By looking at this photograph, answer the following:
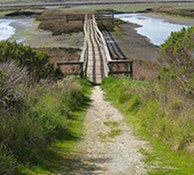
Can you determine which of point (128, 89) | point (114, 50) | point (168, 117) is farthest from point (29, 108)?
point (114, 50)

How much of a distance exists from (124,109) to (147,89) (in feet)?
3.13

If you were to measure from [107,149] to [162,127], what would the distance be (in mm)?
1526

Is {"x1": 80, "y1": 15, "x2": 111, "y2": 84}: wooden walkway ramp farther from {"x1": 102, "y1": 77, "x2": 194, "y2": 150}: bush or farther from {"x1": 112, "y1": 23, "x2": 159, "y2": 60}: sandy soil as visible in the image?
{"x1": 102, "y1": 77, "x2": 194, "y2": 150}: bush

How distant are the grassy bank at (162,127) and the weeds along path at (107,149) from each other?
258mm

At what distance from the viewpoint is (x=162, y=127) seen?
11.3 m

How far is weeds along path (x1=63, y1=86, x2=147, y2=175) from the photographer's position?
862 cm

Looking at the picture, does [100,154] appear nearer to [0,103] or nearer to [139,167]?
[139,167]

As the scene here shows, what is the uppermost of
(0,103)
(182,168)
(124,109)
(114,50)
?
(0,103)

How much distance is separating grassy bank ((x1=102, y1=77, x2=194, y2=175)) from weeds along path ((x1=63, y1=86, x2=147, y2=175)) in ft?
0.85

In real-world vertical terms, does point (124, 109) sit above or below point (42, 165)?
below

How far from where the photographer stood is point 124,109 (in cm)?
1611

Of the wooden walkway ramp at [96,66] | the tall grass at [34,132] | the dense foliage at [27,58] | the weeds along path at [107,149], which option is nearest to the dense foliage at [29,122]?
the tall grass at [34,132]

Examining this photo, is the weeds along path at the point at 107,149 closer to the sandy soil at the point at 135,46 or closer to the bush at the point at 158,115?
the bush at the point at 158,115

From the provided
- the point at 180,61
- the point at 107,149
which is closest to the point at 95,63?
the point at 180,61
